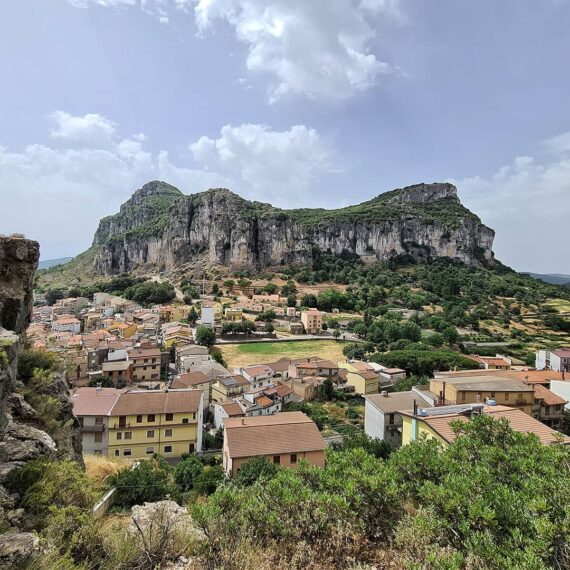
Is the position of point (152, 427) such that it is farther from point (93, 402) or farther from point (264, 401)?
point (264, 401)

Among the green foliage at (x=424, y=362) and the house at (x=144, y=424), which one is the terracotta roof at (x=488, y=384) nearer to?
the green foliage at (x=424, y=362)

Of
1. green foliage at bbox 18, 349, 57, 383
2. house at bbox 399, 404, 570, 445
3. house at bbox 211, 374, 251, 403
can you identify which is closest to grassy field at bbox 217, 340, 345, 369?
house at bbox 211, 374, 251, 403

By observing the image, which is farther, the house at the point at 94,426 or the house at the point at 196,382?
the house at the point at 196,382

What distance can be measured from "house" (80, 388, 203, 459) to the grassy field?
65.6 ft

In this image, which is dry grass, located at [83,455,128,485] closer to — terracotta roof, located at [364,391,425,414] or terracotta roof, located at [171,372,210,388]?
terracotta roof, located at [364,391,425,414]

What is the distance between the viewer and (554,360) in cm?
4016

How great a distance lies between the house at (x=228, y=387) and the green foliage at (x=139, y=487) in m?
16.0

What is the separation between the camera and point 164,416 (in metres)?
19.2

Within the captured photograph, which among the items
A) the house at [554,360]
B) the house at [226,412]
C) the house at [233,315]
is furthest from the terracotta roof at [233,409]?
the house at [554,360]

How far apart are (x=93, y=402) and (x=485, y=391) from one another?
2219 cm

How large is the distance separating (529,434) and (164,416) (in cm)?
1697

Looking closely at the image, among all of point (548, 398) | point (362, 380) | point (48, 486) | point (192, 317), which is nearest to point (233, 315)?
point (192, 317)

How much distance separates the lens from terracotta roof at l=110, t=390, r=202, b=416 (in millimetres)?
19125

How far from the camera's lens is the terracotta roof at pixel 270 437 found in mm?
15945
